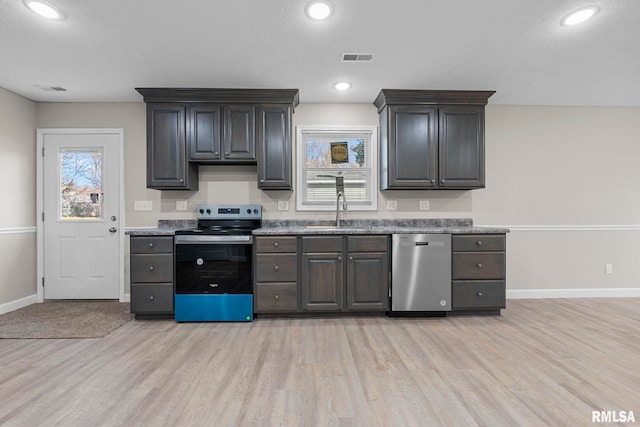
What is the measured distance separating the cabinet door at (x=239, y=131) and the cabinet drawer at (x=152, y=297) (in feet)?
4.92

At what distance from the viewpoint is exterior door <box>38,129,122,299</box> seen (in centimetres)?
380

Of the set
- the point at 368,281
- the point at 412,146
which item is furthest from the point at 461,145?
the point at 368,281

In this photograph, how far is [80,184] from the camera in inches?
151

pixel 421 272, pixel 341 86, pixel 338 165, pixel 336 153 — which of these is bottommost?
pixel 421 272

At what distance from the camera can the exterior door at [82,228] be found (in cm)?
380

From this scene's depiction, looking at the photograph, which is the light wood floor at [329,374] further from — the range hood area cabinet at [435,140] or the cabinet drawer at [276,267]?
the range hood area cabinet at [435,140]

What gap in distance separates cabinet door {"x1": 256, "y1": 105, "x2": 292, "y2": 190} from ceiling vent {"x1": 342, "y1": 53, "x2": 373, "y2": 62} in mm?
919

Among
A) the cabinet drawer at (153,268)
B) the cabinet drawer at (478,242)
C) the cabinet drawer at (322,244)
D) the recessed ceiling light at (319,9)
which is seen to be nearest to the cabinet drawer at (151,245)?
the cabinet drawer at (153,268)

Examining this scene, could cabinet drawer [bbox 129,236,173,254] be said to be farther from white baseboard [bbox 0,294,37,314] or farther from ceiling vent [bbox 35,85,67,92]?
ceiling vent [bbox 35,85,67,92]

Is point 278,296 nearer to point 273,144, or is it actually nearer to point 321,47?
point 273,144

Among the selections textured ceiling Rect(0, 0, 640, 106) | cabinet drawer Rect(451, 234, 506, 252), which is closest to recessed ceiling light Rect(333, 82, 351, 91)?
textured ceiling Rect(0, 0, 640, 106)

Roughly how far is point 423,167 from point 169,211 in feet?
9.72

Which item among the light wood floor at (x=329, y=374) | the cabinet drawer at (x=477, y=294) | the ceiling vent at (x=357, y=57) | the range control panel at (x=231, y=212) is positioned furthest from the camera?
the range control panel at (x=231, y=212)

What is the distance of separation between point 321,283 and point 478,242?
Answer: 5.37 feet
